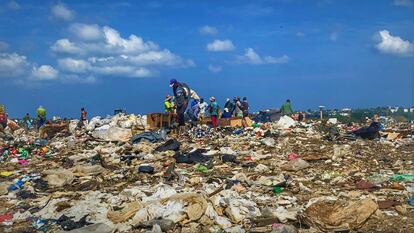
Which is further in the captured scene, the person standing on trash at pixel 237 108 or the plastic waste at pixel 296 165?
the person standing on trash at pixel 237 108

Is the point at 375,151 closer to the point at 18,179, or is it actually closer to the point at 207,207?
the point at 207,207

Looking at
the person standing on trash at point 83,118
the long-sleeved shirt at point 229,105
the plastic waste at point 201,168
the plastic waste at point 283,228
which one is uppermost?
the long-sleeved shirt at point 229,105

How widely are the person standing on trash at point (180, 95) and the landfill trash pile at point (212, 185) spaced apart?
166 cm

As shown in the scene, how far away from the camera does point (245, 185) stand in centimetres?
812

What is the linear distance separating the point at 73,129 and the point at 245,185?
13034 mm

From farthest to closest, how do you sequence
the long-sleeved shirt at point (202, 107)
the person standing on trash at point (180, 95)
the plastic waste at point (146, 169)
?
the long-sleeved shirt at point (202, 107)
the person standing on trash at point (180, 95)
the plastic waste at point (146, 169)

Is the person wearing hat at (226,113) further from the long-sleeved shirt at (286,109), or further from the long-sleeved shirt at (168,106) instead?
the long-sleeved shirt at (286,109)

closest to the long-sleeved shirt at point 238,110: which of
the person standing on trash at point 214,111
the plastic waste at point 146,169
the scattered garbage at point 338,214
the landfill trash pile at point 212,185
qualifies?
the person standing on trash at point 214,111

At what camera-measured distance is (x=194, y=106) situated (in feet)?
56.9

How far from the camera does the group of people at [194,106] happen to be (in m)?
15.5

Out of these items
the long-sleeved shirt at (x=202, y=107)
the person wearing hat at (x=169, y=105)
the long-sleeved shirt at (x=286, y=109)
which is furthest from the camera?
the long-sleeved shirt at (x=286, y=109)

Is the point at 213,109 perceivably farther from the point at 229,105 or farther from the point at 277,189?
the point at 277,189

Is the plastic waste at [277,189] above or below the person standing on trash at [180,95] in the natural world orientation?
below

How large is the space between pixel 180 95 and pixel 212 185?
761 cm
